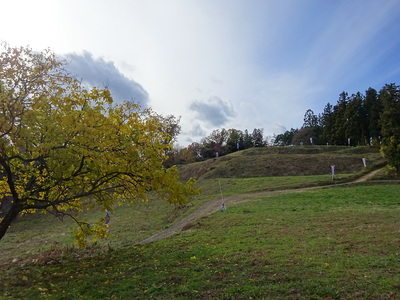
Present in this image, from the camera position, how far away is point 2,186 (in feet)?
33.0

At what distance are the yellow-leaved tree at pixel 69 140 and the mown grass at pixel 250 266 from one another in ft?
6.45

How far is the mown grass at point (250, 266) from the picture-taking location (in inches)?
217

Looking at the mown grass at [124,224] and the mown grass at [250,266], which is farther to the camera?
the mown grass at [124,224]

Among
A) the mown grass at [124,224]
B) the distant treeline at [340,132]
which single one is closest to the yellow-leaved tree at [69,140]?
the mown grass at [124,224]

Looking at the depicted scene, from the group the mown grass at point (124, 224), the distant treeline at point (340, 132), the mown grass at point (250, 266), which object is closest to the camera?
the mown grass at point (250, 266)

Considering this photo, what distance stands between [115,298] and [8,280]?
4.44 m

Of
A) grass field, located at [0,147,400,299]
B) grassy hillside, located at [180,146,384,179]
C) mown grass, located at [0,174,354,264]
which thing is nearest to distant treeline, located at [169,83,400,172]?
grassy hillside, located at [180,146,384,179]

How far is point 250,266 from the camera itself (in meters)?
7.05

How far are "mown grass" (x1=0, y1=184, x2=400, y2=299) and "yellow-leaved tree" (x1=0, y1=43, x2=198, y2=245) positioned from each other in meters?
1.97

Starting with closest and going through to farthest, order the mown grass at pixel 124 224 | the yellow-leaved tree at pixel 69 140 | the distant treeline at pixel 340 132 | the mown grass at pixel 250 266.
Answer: the mown grass at pixel 250 266
the yellow-leaved tree at pixel 69 140
the mown grass at pixel 124 224
the distant treeline at pixel 340 132

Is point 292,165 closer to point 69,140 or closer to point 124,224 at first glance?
point 124,224

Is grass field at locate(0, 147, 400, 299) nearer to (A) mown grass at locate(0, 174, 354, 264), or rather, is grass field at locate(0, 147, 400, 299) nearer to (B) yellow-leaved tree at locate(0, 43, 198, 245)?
(A) mown grass at locate(0, 174, 354, 264)

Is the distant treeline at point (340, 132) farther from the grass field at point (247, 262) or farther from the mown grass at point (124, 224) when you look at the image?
the grass field at point (247, 262)

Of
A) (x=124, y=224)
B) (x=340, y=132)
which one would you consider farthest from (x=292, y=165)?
(x=340, y=132)
